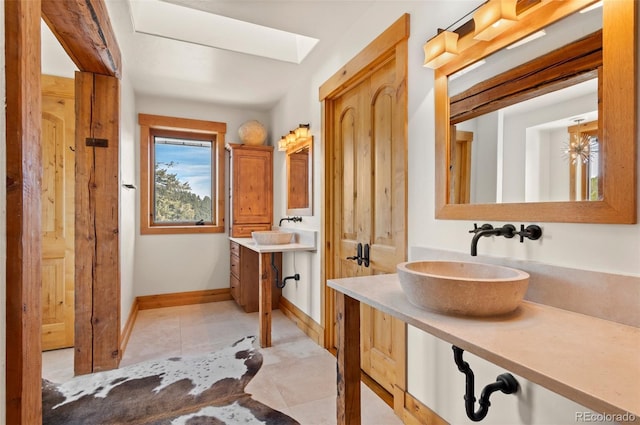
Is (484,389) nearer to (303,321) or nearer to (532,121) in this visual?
(532,121)

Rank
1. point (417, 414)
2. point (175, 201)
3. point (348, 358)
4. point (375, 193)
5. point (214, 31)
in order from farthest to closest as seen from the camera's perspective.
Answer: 1. point (175, 201)
2. point (214, 31)
3. point (375, 193)
4. point (417, 414)
5. point (348, 358)

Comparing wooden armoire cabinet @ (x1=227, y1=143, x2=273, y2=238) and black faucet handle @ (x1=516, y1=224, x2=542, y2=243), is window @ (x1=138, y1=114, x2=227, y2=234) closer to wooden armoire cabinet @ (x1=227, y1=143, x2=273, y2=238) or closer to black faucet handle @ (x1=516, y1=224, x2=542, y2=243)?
wooden armoire cabinet @ (x1=227, y1=143, x2=273, y2=238)

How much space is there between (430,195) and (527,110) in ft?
1.83

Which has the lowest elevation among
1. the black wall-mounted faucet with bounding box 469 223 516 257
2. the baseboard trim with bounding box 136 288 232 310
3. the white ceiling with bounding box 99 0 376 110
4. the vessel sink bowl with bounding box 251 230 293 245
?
the baseboard trim with bounding box 136 288 232 310

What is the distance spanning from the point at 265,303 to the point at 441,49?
2232 mm

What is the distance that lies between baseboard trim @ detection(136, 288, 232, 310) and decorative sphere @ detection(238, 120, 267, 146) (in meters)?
1.93

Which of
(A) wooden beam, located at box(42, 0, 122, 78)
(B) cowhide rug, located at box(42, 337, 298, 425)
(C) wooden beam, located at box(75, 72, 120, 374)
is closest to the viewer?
(A) wooden beam, located at box(42, 0, 122, 78)

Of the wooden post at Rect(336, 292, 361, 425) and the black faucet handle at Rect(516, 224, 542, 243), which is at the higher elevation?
the black faucet handle at Rect(516, 224, 542, 243)

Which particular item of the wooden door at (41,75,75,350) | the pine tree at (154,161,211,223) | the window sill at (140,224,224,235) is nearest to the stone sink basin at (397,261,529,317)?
the wooden door at (41,75,75,350)

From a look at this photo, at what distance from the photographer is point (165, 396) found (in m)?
2.04

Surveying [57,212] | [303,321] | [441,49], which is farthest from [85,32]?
[303,321]

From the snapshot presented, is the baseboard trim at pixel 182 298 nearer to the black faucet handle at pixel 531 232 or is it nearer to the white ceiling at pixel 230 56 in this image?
the white ceiling at pixel 230 56

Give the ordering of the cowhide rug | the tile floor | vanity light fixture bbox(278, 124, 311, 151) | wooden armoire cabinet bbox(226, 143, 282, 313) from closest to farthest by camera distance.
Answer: the cowhide rug < the tile floor < vanity light fixture bbox(278, 124, 311, 151) < wooden armoire cabinet bbox(226, 143, 282, 313)

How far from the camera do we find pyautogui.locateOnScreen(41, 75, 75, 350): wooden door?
2.66 m
